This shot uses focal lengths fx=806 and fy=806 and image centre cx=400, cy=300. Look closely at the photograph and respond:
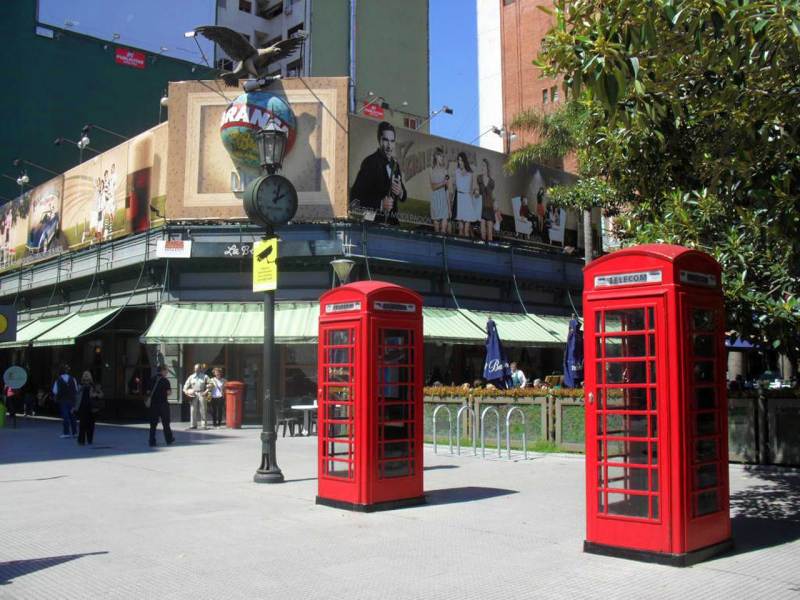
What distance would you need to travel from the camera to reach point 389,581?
668 centimetres

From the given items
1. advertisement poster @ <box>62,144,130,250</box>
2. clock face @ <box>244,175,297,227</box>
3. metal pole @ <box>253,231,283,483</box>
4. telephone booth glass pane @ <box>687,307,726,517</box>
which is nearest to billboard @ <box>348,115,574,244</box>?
advertisement poster @ <box>62,144,130,250</box>

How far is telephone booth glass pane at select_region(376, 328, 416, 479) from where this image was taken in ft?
32.4

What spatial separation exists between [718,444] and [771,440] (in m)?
7.26

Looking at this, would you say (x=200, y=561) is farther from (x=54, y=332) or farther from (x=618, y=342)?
(x=54, y=332)

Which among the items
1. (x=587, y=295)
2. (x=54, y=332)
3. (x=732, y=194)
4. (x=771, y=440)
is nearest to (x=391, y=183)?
(x=54, y=332)

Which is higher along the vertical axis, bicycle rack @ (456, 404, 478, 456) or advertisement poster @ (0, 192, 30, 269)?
advertisement poster @ (0, 192, 30, 269)

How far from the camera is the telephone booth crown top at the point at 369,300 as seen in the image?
9.77 meters

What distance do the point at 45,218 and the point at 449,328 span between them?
19.7m

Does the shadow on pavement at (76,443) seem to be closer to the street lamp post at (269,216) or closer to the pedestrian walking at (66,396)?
the pedestrian walking at (66,396)

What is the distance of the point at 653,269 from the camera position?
23.5 feet

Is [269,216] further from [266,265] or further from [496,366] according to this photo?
[496,366]

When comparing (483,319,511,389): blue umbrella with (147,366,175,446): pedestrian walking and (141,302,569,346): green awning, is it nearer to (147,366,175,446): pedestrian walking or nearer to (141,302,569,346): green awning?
(141,302,569,346): green awning

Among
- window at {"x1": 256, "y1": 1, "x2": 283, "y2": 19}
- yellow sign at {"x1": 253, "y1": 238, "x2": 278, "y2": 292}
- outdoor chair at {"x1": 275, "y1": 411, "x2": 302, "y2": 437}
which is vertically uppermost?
window at {"x1": 256, "y1": 1, "x2": 283, "y2": 19}

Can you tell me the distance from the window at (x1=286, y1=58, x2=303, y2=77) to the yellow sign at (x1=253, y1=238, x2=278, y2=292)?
4202 centimetres
